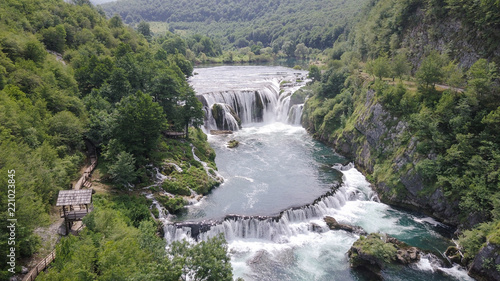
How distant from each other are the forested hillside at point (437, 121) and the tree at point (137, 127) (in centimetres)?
3088

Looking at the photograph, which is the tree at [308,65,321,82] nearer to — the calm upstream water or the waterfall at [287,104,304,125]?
the waterfall at [287,104,304,125]

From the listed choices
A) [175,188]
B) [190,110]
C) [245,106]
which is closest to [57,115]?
[175,188]

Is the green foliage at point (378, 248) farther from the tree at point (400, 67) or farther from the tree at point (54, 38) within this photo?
the tree at point (54, 38)

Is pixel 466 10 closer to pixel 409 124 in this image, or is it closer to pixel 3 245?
pixel 409 124

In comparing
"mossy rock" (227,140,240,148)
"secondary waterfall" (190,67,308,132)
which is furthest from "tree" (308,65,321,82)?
"mossy rock" (227,140,240,148)

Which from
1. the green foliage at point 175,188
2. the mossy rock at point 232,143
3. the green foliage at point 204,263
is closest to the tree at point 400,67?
the mossy rock at point 232,143

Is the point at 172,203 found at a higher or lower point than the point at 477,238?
lower

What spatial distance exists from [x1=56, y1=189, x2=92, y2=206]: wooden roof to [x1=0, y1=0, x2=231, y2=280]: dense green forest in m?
1.46

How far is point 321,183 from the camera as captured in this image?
144 ft

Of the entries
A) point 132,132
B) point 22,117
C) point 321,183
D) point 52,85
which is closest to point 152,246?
point 132,132

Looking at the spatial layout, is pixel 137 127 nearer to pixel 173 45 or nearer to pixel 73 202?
pixel 73 202

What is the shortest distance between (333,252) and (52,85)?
140ft

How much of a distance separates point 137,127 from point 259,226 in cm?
1894

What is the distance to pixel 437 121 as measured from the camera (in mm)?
37219
